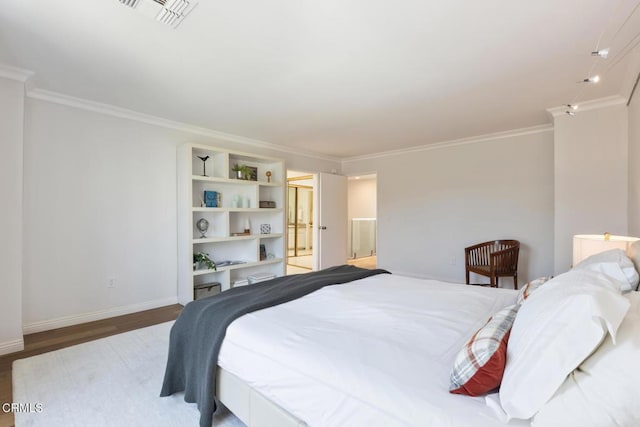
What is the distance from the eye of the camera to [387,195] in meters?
5.66

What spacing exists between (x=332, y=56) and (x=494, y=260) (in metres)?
3.14

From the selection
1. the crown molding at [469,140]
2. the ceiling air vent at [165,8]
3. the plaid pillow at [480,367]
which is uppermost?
the ceiling air vent at [165,8]

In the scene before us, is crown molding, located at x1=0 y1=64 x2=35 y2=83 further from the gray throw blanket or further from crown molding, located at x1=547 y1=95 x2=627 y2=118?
crown molding, located at x1=547 y1=95 x2=627 y2=118

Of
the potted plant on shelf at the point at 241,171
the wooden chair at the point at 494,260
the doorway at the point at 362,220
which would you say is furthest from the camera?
the doorway at the point at 362,220

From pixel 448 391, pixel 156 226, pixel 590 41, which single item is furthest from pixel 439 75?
pixel 156 226

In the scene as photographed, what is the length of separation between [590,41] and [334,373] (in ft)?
8.95

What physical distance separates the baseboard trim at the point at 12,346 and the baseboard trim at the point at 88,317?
0.40m

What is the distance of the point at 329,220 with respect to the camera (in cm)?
584

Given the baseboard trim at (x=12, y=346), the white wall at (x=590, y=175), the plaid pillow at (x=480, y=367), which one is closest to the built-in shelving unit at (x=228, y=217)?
the baseboard trim at (x=12, y=346)

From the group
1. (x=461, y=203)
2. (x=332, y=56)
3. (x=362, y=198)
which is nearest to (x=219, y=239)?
(x=332, y=56)

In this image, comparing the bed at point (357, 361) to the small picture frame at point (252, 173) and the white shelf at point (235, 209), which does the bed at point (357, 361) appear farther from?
the small picture frame at point (252, 173)

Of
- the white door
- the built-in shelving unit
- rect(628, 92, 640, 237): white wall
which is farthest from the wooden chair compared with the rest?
the built-in shelving unit

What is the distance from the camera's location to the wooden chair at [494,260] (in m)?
3.82

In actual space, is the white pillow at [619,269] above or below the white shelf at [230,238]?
above
